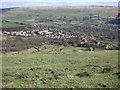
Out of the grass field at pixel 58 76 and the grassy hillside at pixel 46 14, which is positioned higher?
the grassy hillside at pixel 46 14

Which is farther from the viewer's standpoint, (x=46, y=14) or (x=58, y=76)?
(x=46, y=14)

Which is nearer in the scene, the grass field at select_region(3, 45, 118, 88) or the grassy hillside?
the grass field at select_region(3, 45, 118, 88)

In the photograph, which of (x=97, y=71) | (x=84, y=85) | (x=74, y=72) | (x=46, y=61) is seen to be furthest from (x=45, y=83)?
(x=46, y=61)

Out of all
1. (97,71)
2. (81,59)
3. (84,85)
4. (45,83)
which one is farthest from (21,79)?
(81,59)

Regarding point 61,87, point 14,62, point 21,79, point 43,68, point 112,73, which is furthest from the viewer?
point 14,62

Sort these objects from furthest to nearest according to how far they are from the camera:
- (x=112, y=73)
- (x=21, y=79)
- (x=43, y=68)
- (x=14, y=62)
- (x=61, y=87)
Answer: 1. (x=14, y=62)
2. (x=43, y=68)
3. (x=112, y=73)
4. (x=21, y=79)
5. (x=61, y=87)

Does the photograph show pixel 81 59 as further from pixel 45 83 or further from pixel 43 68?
pixel 45 83

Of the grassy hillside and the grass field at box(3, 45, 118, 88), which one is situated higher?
the grassy hillside

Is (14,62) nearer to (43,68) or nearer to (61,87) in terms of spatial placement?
(43,68)

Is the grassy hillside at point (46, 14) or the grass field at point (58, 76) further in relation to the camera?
the grassy hillside at point (46, 14)

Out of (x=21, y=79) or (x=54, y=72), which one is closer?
(x=21, y=79)

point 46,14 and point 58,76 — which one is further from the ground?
point 46,14
